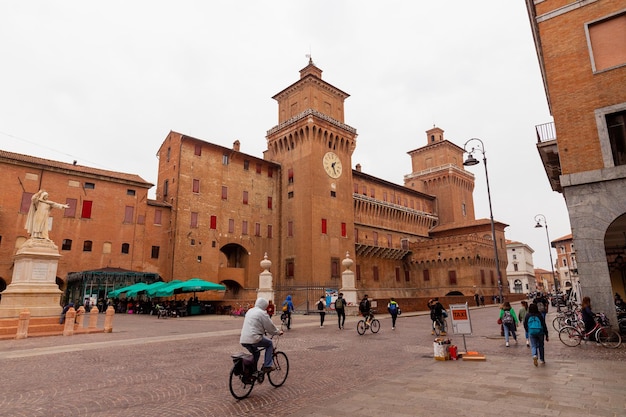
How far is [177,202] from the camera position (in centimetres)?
3456

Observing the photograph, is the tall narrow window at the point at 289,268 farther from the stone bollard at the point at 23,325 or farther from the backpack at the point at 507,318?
the backpack at the point at 507,318

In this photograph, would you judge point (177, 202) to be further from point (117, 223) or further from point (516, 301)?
point (516, 301)

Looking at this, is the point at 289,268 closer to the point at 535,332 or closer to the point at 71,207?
the point at 71,207

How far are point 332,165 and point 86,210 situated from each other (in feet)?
80.5

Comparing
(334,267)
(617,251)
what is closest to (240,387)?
(617,251)

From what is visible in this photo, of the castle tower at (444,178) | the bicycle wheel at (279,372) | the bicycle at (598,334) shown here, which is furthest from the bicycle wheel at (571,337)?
the castle tower at (444,178)

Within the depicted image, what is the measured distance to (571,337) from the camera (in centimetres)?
1102

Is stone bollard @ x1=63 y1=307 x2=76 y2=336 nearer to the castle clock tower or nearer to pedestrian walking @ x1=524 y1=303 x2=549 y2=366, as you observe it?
pedestrian walking @ x1=524 y1=303 x2=549 y2=366

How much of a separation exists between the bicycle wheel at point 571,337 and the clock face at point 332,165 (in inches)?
1231

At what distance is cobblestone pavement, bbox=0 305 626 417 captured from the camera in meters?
5.39

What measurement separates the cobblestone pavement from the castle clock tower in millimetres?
26495

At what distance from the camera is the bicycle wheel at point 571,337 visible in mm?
10867

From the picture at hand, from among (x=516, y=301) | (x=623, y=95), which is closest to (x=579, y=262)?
(x=623, y=95)

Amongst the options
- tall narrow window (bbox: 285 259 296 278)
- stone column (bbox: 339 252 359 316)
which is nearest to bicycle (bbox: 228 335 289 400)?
stone column (bbox: 339 252 359 316)
